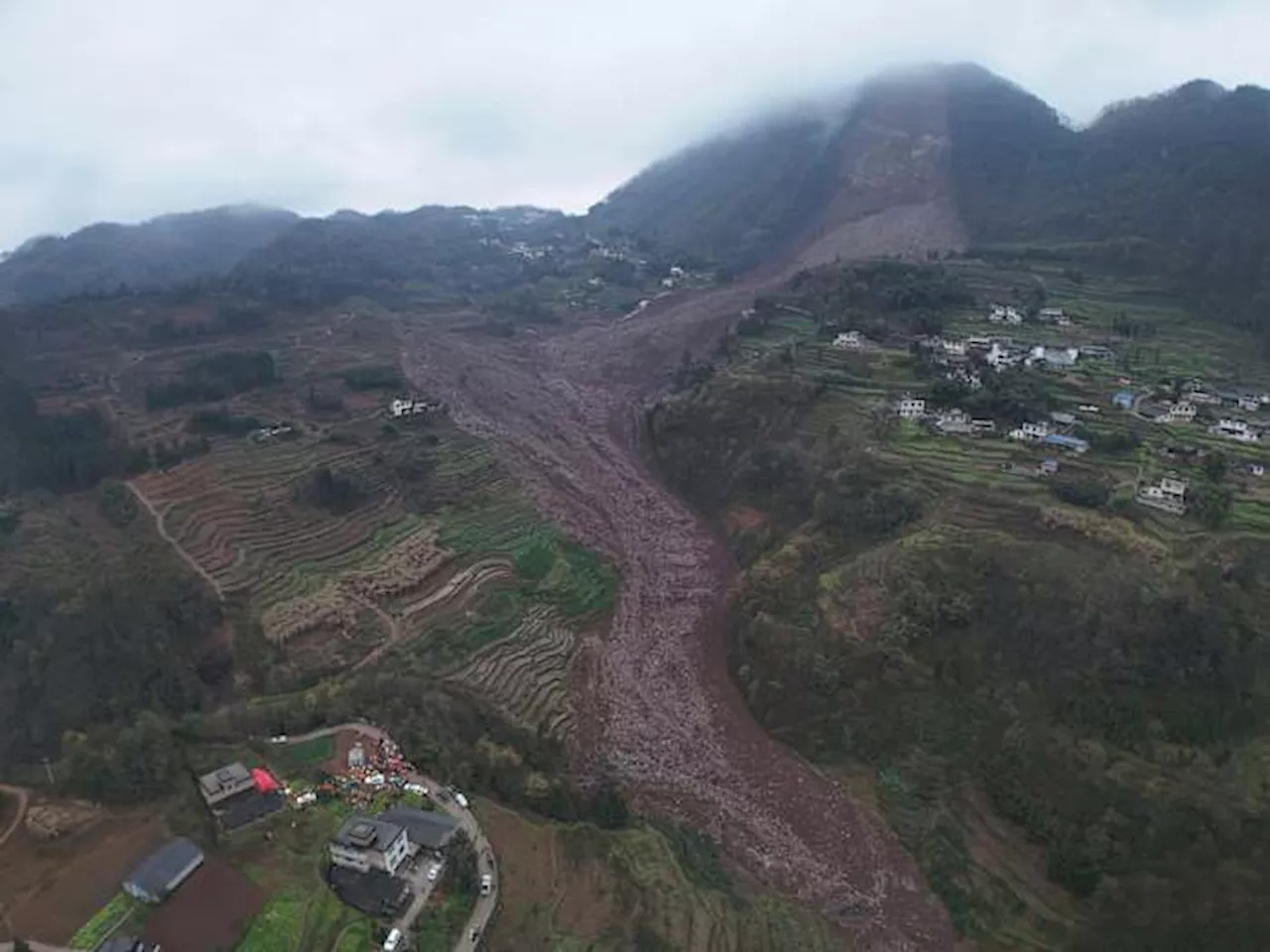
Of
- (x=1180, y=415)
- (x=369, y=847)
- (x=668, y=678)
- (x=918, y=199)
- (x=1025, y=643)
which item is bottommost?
(x=668, y=678)

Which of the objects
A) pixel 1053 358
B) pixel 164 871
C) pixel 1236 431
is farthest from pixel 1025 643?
pixel 1053 358

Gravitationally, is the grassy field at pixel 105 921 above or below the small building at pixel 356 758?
above

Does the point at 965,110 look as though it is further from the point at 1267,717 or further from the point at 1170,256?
the point at 1267,717

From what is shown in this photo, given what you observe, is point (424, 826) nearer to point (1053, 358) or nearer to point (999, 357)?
point (999, 357)

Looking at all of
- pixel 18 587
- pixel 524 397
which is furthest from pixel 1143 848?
pixel 524 397

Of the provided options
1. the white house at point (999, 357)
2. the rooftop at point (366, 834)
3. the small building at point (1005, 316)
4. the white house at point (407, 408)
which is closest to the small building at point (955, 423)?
the white house at point (999, 357)

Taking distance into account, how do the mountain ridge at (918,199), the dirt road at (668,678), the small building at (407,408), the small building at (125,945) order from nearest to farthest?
the small building at (125,945) < the dirt road at (668,678) < the small building at (407,408) < the mountain ridge at (918,199)

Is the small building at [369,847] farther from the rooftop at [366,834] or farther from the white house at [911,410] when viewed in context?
the white house at [911,410]
